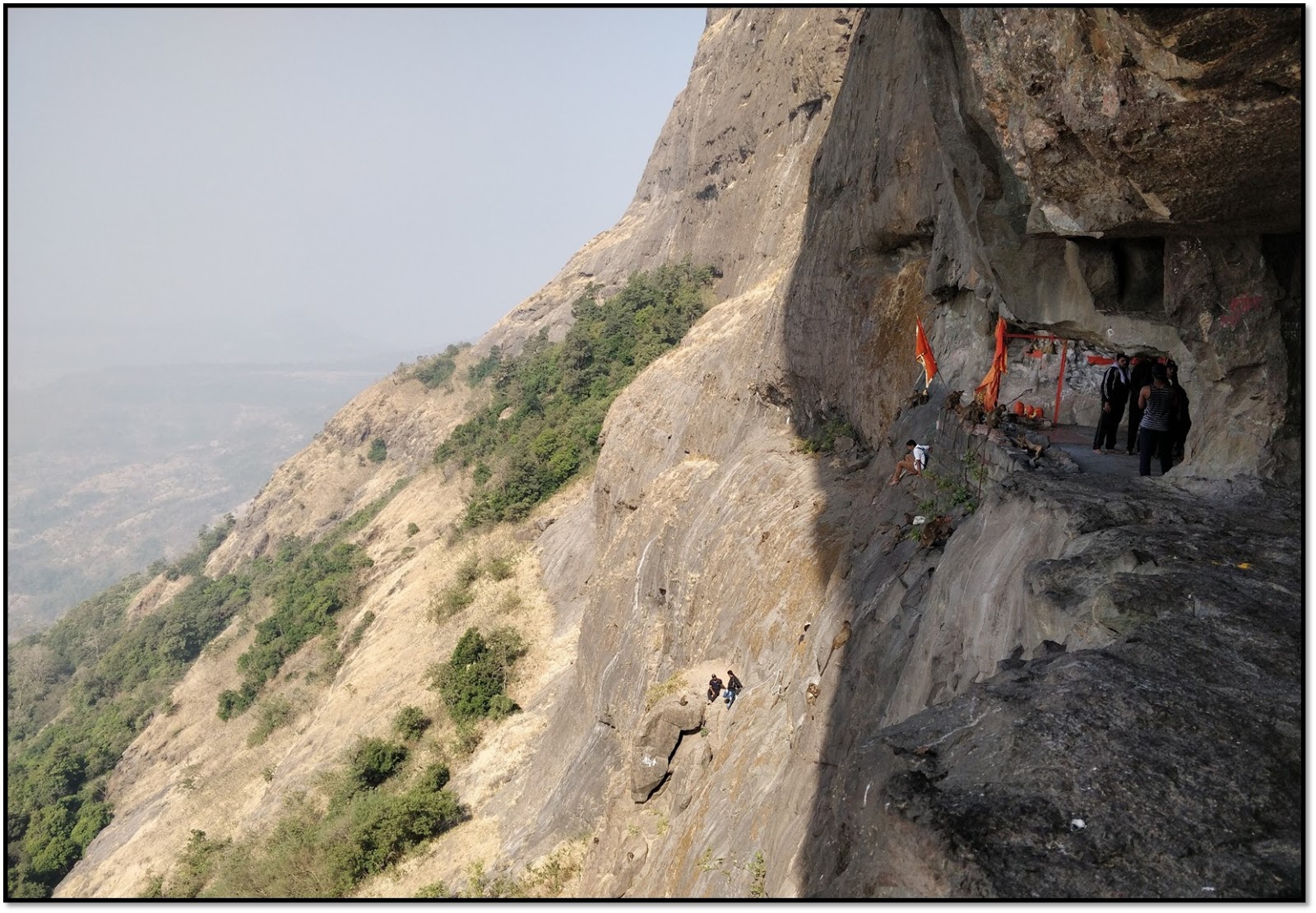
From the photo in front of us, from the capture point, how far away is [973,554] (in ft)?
28.0

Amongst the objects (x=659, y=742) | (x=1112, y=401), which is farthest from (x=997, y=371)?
(x=659, y=742)

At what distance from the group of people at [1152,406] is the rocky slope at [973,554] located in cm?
63

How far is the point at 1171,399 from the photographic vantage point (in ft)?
30.6

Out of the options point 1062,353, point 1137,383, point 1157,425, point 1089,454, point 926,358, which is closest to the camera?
point 1157,425

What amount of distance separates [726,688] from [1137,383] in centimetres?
774

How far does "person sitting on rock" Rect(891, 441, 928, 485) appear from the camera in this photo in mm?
12867

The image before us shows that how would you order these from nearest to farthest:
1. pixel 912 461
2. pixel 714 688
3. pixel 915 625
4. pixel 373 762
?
pixel 915 625 → pixel 912 461 → pixel 714 688 → pixel 373 762

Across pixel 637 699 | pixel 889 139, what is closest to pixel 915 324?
pixel 889 139

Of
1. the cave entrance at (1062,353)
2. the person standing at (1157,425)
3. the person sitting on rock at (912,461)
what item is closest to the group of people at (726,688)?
the person sitting on rock at (912,461)

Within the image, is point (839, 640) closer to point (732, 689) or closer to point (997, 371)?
point (732, 689)

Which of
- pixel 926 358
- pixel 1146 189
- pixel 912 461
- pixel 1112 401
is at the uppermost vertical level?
pixel 1146 189

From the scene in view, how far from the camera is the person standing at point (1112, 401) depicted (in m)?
10.9

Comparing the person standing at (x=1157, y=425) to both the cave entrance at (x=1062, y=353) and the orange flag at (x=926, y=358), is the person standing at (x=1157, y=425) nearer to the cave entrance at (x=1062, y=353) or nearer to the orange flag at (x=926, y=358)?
the cave entrance at (x=1062, y=353)

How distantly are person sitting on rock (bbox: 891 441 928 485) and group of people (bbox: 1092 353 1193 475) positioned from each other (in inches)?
98.6
